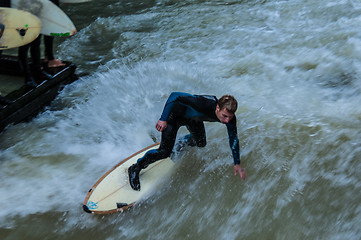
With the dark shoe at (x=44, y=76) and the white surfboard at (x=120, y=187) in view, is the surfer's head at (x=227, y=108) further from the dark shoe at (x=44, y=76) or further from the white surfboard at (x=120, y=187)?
Answer: the dark shoe at (x=44, y=76)

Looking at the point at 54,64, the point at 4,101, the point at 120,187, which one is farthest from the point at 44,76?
the point at 120,187

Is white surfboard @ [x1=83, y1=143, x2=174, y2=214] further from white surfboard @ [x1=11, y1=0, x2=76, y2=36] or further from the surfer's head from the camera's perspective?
white surfboard @ [x1=11, y1=0, x2=76, y2=36]

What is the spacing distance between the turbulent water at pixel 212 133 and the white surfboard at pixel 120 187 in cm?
11

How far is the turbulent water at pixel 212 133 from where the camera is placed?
10.7 feet

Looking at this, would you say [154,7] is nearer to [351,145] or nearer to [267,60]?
[267,60]

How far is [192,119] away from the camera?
3291mm

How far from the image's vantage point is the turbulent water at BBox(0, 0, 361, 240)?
3268 mm

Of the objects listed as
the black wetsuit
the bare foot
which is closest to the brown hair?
the black wetsuit

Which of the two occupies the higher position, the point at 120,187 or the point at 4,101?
the point at 4,101

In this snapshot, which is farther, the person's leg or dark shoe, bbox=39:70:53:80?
dark shoe, bbox=39:70:53:80

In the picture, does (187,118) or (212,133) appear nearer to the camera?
(187,118)

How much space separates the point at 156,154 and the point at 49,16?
2.49m

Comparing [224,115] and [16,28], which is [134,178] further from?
[16,28]

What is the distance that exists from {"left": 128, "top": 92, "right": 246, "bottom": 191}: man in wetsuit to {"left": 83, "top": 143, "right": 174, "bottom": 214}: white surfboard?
100mm
